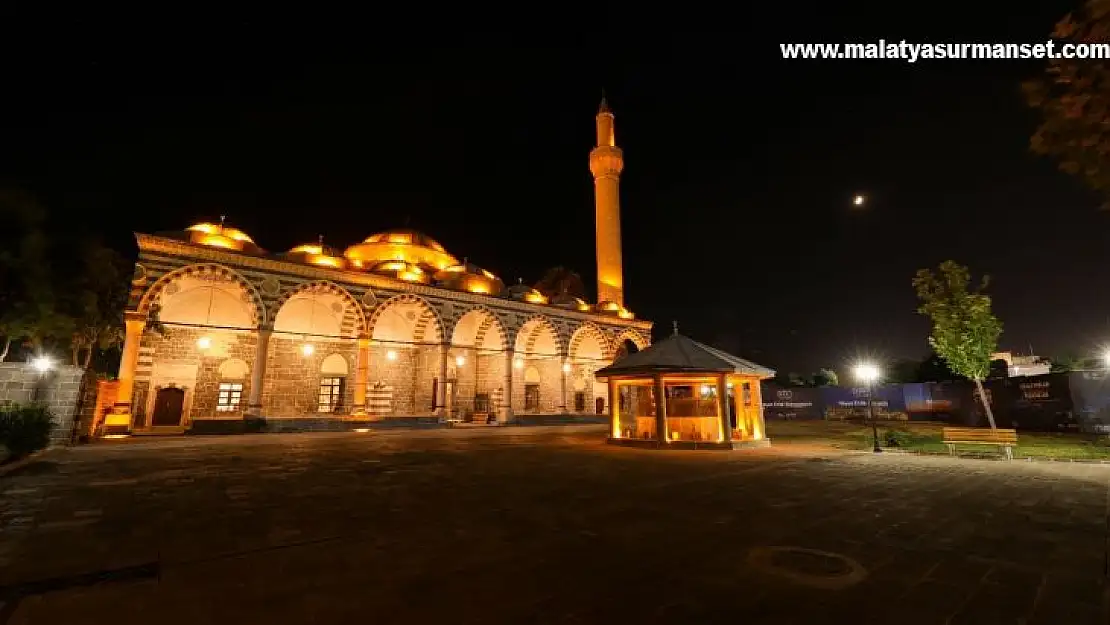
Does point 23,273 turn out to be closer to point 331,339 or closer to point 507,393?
point 331,339

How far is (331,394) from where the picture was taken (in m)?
23.3

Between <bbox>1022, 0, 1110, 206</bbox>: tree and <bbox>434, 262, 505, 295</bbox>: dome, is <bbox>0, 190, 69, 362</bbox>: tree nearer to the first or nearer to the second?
<bbox>434, 262, 505, 295</bbox>: dome

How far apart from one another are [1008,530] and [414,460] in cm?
934

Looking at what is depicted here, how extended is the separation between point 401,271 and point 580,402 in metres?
14.9

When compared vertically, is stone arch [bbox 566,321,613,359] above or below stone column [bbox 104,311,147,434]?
above

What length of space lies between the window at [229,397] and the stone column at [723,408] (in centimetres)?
2013

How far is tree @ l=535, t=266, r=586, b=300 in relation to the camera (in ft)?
151

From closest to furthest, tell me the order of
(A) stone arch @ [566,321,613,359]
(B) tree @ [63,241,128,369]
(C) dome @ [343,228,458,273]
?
(B) tree @ [63,241,128,369]
(C) dome @ [343,228,458,273]
(A) stone arch @ [566,321,613,359]

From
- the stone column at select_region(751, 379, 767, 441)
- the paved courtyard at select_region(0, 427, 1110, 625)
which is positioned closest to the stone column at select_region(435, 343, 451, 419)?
the stone column at select_region(751, 379, 767, 441)

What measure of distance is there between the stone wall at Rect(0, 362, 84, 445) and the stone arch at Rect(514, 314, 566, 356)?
1915 cm

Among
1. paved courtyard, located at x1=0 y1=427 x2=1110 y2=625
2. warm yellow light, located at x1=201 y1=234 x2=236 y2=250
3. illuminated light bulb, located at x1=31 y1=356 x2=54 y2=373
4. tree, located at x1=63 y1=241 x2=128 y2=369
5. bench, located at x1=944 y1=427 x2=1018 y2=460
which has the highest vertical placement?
warm yellow light, located at x1=201 y1=234 x2=236 y2=250

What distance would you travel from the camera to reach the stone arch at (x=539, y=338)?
29.5 m

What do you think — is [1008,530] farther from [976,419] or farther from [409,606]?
[976,419]

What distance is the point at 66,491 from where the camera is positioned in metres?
6.55
